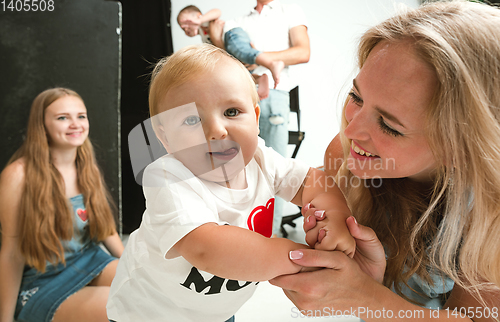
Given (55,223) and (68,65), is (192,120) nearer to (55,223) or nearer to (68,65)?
(55,223)

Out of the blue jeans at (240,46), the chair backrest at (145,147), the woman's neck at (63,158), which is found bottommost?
the woman's neck at (63,158)

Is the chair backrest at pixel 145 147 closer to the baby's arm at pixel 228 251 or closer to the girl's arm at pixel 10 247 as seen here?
the baby's arm at pixel 228 251

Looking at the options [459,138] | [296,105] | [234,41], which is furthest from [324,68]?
[459,138]

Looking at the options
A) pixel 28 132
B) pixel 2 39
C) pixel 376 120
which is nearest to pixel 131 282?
pixel 376 120

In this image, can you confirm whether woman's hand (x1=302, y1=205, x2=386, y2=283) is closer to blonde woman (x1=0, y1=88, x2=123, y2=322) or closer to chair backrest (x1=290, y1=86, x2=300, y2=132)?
chair backrest (x1=290, y1=86, x2=300, y2=132)

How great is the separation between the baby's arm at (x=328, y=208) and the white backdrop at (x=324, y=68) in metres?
0.16

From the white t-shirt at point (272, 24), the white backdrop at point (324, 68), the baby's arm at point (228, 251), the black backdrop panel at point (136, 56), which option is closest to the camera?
the baby's arm at point (228, 251)

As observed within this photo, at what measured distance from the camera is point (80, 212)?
3.24 ft

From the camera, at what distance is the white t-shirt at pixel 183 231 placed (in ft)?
1.23

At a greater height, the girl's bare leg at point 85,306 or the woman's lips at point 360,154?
the woman's lips at point 360,154

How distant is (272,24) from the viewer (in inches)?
38.6

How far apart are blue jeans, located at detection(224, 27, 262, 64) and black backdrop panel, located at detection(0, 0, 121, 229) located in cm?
42

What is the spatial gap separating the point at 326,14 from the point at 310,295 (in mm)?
661

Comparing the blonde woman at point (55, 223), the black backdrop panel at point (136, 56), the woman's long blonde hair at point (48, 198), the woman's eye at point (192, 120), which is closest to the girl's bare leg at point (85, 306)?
the blonde woman at point (55, 223)
